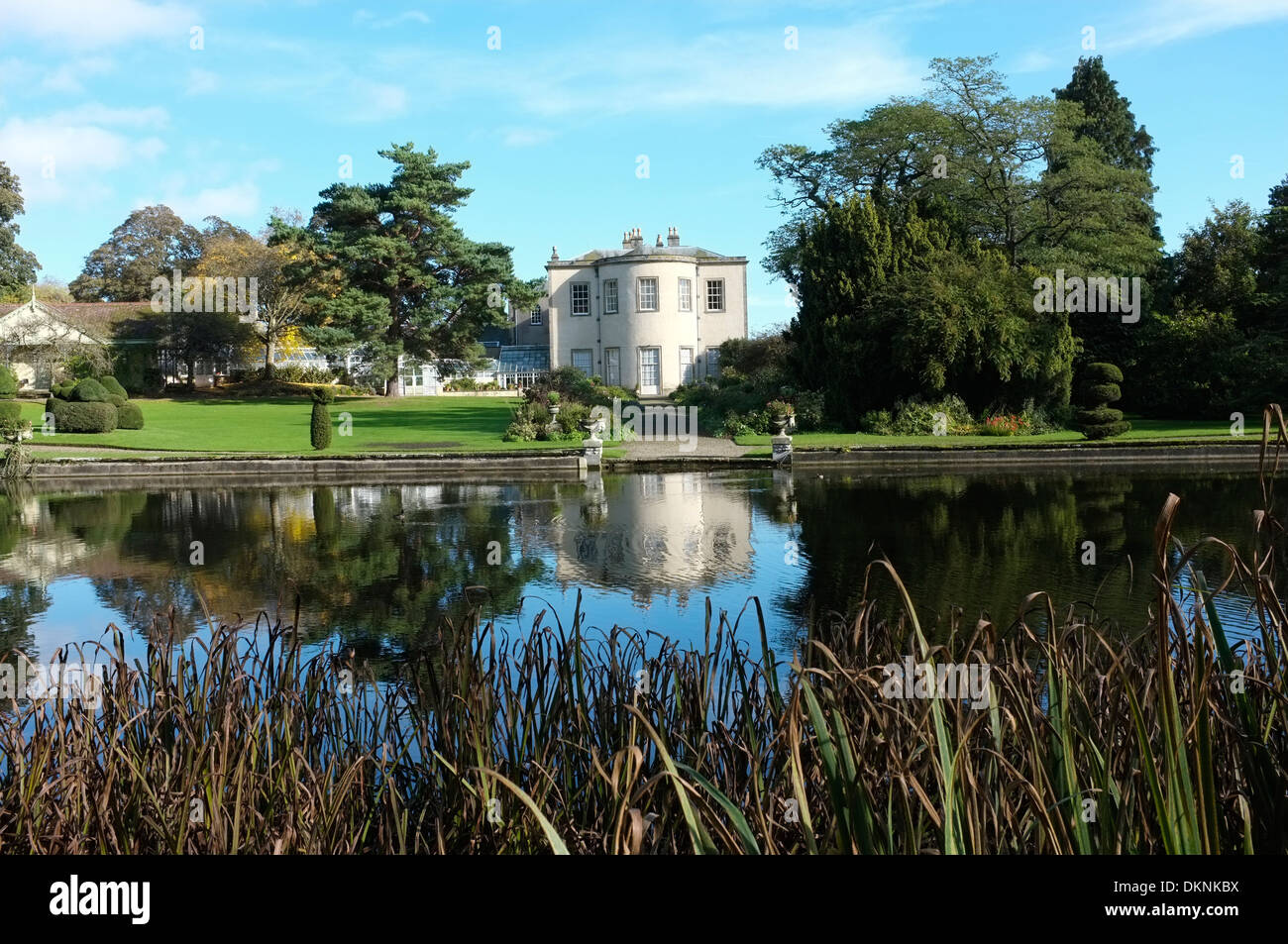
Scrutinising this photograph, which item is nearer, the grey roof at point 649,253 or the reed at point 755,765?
the reed at point 755,765

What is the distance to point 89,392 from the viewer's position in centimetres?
3306

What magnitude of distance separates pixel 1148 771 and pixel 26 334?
48.2 metres

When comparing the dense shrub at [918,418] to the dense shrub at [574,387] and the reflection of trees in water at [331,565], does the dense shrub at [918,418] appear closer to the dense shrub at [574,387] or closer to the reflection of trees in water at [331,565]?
the dense shrub at [574,387]

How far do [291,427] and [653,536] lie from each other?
24.3 metres

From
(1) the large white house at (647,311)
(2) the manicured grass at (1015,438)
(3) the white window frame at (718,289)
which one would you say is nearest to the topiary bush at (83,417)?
(2) the manicured grass at (1015,438)

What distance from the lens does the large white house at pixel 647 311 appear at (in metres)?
48.6
